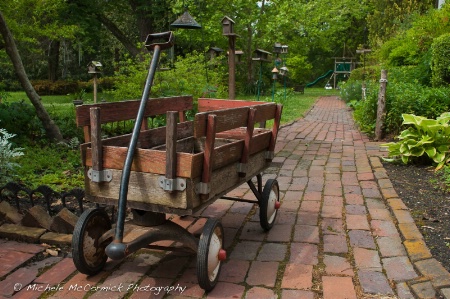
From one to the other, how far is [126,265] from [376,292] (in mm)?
1626

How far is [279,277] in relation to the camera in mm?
2984

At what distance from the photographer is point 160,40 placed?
291 centimetres

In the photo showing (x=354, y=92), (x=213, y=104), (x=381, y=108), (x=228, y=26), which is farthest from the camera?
(x=354, y=92)

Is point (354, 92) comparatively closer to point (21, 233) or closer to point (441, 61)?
point (441, 61)

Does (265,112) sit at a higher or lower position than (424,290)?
higher

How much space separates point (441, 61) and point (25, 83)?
25.7ft

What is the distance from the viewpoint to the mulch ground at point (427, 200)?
3.44 metres

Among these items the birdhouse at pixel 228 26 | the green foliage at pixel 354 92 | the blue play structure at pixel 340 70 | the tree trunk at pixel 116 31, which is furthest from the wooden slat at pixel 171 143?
the blue play structure at pixel 340 70

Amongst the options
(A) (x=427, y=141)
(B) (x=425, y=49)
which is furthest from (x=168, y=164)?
(B) (x=425, y=49)

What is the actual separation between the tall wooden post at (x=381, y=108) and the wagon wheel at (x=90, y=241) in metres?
6.41

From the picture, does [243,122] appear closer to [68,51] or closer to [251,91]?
[251,91]

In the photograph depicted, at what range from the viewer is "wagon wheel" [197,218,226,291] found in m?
2.64

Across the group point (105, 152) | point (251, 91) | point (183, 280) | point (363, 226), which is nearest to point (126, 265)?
point (183, 280)

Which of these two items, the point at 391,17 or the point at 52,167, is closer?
the point at 52,167
